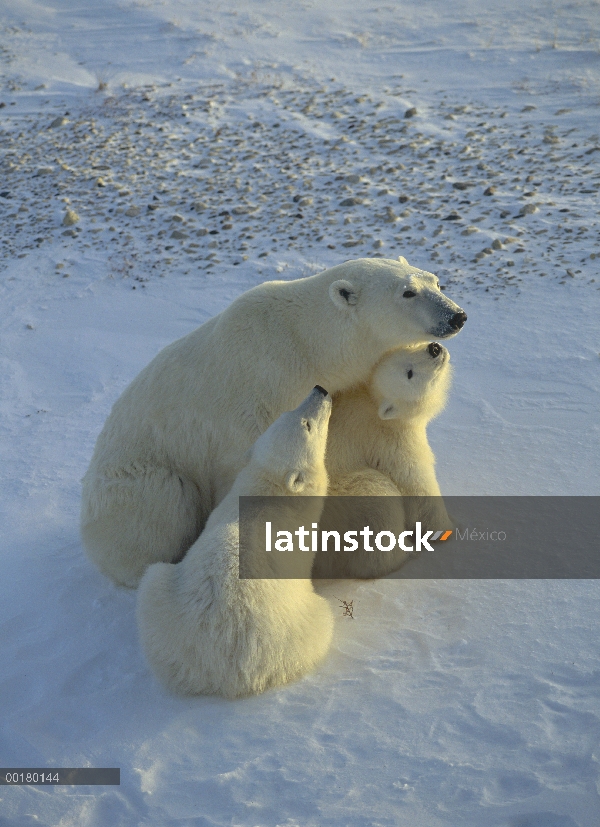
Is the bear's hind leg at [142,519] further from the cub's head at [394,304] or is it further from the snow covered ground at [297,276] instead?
the cub's head at [394,304]

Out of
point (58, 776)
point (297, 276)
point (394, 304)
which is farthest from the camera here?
point (297, 276)

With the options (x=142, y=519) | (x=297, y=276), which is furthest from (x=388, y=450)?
(x=297, y=276)

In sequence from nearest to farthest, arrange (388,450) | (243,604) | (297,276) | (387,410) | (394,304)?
1. (243,604)
2. (394,304)
3. (387,410)
4. (388,450)
5. (297,276)

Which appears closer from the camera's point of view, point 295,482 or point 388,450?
point 295,482

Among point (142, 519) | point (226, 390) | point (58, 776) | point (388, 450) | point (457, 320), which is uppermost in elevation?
point (457, 320)

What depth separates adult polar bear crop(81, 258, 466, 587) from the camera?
4156 mm

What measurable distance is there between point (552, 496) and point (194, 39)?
10024mm

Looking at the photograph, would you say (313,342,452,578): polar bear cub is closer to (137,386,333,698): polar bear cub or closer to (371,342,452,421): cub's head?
(371,342,452,421): cub's head

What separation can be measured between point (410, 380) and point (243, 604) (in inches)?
54.4

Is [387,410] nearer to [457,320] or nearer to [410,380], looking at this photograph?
[410,380]

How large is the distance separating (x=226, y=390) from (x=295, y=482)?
643mm

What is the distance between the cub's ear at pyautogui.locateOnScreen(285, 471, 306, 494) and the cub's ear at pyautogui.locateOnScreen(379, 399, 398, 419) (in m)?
0.67

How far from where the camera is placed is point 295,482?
12.6 feet

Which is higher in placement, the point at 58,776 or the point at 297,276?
the point at 297,276
